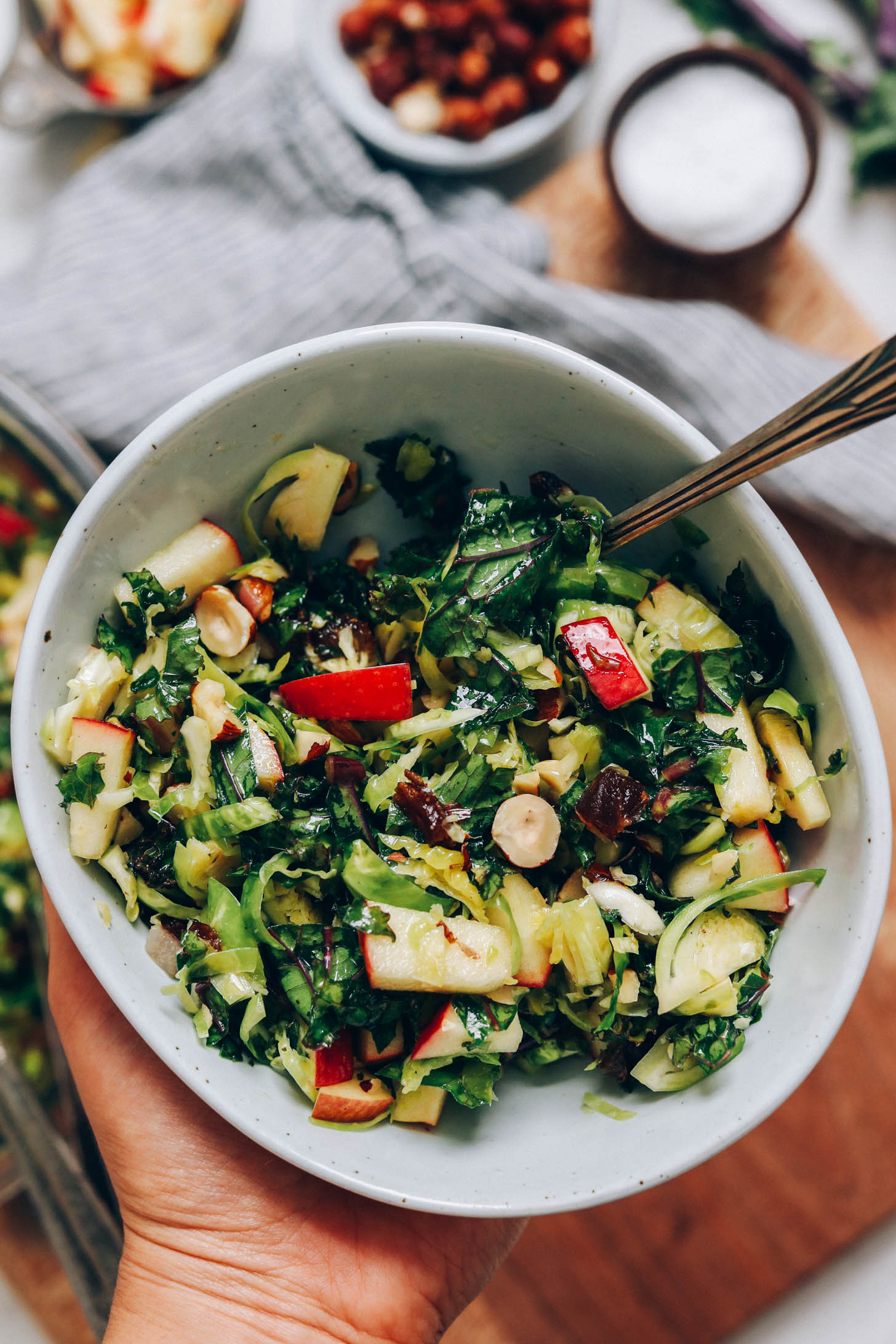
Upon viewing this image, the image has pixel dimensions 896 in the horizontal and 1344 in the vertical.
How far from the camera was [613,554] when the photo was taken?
1892mm

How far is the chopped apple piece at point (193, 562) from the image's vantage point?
5.76ft

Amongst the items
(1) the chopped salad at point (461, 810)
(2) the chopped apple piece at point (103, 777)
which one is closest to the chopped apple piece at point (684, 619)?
(1) the chopped salad at point (461, 810)

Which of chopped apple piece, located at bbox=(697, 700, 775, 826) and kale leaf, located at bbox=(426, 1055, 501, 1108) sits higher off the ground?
chopped apple piece, located at bbox=(697, 700, 775, 826)

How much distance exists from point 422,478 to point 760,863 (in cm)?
95

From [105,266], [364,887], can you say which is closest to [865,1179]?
[364,887]

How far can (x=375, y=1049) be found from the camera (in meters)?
1.71

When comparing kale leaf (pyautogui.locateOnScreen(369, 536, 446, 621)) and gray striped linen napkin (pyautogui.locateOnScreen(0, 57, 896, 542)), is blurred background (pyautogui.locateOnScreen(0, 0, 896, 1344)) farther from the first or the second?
kale leaf (pyautogui.locateOnScreen(369, 536, 446, 621))

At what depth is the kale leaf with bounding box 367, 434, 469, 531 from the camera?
1867 millimetres

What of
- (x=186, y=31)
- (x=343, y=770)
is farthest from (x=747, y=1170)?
(x=186, y=31)

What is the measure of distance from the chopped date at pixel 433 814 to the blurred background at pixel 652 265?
128 centimetres


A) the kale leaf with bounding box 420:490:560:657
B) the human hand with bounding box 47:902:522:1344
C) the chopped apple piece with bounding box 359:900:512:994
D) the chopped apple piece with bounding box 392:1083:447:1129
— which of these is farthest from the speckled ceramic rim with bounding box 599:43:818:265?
the human hand with bounding box 47:902:522:1344

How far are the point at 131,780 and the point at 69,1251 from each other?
170cm

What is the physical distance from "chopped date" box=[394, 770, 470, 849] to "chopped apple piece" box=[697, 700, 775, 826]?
449mm

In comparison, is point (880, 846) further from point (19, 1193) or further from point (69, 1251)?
point (19, 1193)
